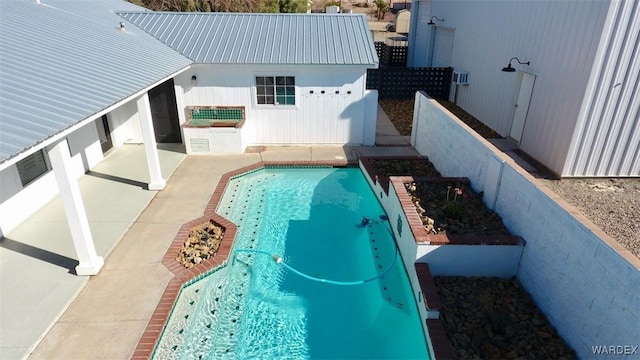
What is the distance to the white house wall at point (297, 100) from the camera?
12.3 m

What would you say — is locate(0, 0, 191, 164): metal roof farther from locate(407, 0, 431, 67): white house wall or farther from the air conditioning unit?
locate(407, 0, 431, 67): white house wall

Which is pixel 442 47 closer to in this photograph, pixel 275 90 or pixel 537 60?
pixel 537 60

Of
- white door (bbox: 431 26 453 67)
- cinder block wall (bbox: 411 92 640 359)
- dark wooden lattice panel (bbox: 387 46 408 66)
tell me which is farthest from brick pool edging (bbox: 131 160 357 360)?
dark wooden lattice panel (bbox: 387 46 408 66)

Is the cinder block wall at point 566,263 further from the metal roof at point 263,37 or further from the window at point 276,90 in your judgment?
the window at point 276,90

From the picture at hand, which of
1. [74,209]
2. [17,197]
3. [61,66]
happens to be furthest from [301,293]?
[17,197]

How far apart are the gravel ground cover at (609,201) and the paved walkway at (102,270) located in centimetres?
863

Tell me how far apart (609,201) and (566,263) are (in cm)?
512

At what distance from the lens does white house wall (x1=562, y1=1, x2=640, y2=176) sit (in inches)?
337

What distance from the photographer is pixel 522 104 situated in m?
12.2

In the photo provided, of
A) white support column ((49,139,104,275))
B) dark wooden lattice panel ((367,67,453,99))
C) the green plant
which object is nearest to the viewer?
white support column ((49,139,104,275))

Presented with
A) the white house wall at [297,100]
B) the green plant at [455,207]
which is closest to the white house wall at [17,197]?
the white house wall at [297,100]

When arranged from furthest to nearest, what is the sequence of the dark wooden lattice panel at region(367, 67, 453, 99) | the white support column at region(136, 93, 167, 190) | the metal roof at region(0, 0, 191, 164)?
the dark wooden lattice panel at region(367, 67, 453, 99)
the white support column at region(136, 93, 167, 190)
the metal roof at region(0, 0, 191, 164)

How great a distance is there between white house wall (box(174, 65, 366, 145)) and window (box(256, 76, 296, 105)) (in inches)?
6.6

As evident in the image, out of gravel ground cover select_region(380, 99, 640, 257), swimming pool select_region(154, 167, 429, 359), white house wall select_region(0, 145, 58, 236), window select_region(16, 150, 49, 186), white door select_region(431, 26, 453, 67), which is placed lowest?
swimming pool select_region(154, 167, 429, 359)
